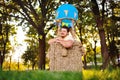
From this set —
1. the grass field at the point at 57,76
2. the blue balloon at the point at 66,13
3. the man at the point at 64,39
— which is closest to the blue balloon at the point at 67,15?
the blue balloon at the point at 66,13

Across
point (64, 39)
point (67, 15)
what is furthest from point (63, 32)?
point (67, 15)

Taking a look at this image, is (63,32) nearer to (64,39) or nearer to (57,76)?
(64,39)

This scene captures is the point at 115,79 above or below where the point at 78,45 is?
below

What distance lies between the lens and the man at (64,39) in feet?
32.9

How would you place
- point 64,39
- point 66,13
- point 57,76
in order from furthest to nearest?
point 66,13 → point 64,39 → point 57,76

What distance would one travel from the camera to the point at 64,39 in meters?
10.3

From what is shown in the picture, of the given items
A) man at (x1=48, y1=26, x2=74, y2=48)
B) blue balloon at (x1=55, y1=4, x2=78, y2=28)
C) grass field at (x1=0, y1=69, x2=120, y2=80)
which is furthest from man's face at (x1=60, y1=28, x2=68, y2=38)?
grass field at (x1=0, y1=69, x2=120, y2=80)

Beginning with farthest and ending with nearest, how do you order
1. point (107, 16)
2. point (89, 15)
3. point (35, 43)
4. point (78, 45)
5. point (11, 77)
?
point (35, 43)
point (107, 16)
point (89, 15)
point (78, 45)
point (11, 77)

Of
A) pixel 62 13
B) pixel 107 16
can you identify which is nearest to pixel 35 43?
pixel 107 16

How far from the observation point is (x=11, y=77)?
3.65m

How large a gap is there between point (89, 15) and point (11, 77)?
59.4 ft

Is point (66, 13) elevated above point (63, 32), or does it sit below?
above

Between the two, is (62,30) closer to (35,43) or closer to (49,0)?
(49,0)

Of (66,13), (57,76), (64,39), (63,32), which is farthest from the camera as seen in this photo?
(66,13)
